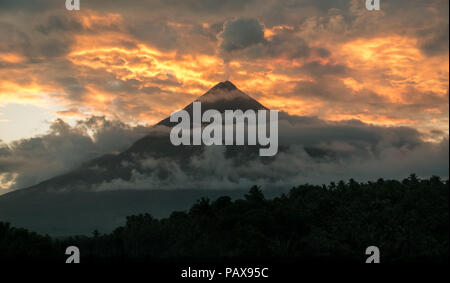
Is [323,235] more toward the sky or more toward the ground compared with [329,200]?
more toward the ground

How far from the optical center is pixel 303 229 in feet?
319

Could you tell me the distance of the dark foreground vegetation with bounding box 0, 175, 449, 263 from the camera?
3361 inches

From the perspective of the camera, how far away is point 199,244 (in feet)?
290

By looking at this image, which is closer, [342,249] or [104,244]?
[342,249]

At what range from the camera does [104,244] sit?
125375 millimetres

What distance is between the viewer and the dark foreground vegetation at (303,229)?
280ft
